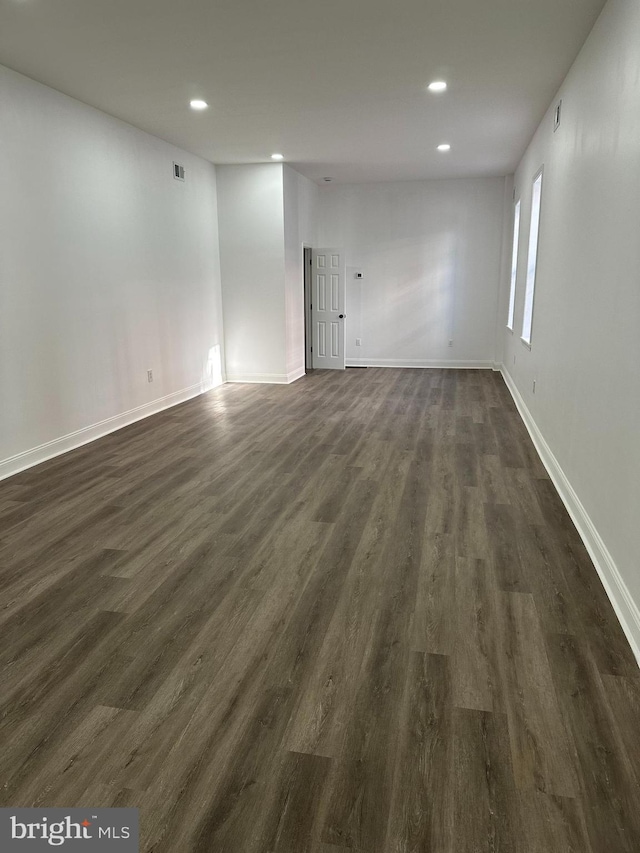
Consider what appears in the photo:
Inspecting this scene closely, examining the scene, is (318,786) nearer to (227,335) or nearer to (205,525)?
(205,525)

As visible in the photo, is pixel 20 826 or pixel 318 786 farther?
pixel 318 786

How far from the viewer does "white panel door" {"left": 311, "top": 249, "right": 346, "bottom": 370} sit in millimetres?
9703

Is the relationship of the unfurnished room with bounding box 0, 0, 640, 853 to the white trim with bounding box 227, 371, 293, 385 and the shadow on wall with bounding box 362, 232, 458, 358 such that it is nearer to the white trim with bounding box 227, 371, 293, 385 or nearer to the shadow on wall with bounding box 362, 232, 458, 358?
the white trim with bounding box 227, 371, 293, 385

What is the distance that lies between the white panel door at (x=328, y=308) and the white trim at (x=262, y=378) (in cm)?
168

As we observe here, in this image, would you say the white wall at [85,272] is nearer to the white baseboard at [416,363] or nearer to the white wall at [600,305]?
the white baseboard at [416,363]

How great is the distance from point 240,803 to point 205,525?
6.70ft

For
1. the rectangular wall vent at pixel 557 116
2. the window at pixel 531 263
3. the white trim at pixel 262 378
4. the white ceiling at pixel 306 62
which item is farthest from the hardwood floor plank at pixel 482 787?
the white trim at pixel 262 378

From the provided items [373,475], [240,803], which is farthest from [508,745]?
[373,475]

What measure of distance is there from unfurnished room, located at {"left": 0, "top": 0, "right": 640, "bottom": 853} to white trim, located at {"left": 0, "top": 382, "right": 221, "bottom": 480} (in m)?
0.03

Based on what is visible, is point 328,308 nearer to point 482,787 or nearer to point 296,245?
point 296,245

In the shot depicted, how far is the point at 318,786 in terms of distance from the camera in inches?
66.5

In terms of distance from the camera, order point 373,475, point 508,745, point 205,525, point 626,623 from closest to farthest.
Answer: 1. point 508,745
2. point 626,623
3. point 205,525
4. point 373,475

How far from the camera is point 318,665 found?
7.35 feet

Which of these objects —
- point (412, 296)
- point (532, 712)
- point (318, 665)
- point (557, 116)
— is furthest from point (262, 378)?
point (532, 712)
